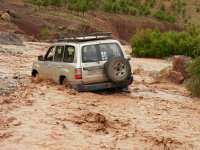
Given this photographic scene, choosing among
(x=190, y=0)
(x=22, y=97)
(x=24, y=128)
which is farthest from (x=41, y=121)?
(x=190, y=0)

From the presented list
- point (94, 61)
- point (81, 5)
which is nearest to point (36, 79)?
point (94, 61)

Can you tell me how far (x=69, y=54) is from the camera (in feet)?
53.4

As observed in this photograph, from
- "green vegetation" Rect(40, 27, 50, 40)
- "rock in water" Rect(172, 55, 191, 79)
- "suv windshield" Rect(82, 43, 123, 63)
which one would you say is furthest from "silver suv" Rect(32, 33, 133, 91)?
"green vegetation" Rect(40, 27, 50, 40)

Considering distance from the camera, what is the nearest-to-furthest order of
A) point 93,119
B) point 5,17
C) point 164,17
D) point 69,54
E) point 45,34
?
point 93,119 < point 69,54 < point 45,34 < point 5,17 < point 164,17

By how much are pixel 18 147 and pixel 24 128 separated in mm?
1370

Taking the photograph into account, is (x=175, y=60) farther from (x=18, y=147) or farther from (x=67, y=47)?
(x=18, y=147)

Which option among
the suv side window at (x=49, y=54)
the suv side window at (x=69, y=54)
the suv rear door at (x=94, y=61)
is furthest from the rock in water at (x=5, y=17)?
the suv rear door at (x=94, y=61)

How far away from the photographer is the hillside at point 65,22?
51.2 metres

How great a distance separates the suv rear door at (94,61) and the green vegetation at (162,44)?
75.4 ft

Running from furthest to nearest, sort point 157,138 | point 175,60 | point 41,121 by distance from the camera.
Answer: point 175,60 < point 41,121 < point 157,138

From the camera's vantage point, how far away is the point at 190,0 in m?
96.8

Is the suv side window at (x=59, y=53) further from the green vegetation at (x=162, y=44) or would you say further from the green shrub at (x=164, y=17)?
the green shrub at (x=164, y=17)

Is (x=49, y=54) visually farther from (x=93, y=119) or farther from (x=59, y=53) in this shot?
(x=93, y=119)

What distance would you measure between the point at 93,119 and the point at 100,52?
148 inches
